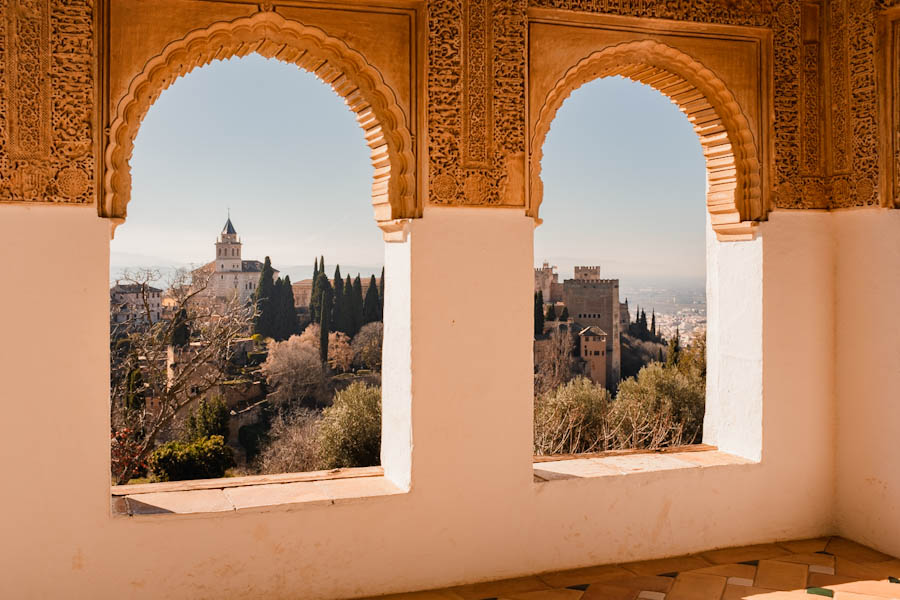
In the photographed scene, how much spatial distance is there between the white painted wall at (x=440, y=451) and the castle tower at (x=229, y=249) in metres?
12.9

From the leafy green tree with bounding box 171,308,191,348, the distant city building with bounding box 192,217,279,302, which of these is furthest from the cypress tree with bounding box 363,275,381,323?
the leafy green tree with bounding box 171,308,191,348

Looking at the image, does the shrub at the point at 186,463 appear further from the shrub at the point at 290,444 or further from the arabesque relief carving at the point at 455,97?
the arabesque relief carving at the point at 455,97

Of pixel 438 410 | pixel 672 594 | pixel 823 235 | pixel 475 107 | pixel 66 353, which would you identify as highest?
pixel 475 107

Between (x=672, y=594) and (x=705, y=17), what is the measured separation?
2.67 metres

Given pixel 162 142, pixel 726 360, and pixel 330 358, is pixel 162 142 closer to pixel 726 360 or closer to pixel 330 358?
pixel 330 358

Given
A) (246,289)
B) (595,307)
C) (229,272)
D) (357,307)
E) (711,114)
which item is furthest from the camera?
(229,272)

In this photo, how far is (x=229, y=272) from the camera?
585 inches

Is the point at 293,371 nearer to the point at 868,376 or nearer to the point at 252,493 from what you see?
the point at 252,493

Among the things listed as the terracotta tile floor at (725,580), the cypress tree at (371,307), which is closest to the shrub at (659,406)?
the cypress tree at (371,307)

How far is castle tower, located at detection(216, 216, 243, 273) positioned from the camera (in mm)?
16186

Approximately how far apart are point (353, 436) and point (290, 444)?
94.1 inches

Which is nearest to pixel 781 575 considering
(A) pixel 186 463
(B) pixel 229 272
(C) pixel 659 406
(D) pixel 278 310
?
(A) pixel 186 463

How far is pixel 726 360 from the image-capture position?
13.9ft

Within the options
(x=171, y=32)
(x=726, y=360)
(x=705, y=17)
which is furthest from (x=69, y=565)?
(x=705, y=17)
